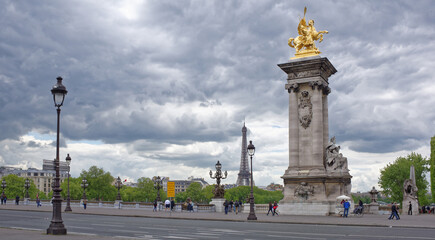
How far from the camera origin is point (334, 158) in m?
42.2

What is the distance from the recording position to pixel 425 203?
86.4 m

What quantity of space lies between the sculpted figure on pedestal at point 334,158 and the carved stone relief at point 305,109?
2964 millimetres

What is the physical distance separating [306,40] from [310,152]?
434 inches

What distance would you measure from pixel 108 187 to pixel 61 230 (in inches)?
4765

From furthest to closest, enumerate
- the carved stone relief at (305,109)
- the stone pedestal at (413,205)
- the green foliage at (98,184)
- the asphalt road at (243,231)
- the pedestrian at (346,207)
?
the green foliage at (98,184), the stone pedestal at (413,205), the carved stone relief at (305,109), the pedestrian at (346,207), the asphalt road at (243,231)

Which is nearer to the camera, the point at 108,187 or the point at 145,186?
the point at 108,187

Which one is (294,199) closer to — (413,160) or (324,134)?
(324,134)

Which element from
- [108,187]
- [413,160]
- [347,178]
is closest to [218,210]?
[347,178]

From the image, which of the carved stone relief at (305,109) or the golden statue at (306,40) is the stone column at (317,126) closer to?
the carved stone relief at (305,109)

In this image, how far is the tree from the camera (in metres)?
82.4

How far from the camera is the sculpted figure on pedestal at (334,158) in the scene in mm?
42125

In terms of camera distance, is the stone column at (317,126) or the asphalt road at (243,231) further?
the stone column at (317,126)

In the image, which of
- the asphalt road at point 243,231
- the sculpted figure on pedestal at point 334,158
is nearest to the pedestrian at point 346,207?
the sculpted figure on pedestal at point 334,158

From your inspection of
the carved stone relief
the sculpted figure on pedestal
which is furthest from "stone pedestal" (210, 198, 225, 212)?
the sculpted figure on pedestal
